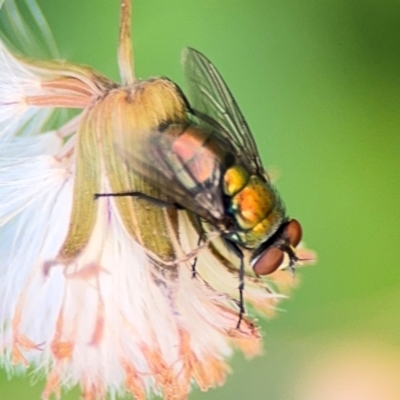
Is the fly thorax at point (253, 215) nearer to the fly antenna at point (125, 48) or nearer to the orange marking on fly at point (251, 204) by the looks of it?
the orange marking on fly at point (251, 204)

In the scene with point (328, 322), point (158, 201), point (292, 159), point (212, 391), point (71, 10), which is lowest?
point (212, 391)

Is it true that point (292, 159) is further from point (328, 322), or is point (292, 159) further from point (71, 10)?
point (71, 10)

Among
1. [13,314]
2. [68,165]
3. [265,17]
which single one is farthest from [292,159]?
[13,314]

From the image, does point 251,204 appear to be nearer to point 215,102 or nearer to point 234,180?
point 234,180

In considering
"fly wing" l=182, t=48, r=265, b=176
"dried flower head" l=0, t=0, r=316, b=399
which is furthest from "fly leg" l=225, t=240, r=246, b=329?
"fly wing" l=182, t=48, r=265, b=176

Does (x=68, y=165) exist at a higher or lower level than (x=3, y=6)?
lower

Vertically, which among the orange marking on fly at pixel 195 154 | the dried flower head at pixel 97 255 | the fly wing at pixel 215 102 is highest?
the fly wing at pixel 215 102

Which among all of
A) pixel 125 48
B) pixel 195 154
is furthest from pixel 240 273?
pixel 125 48

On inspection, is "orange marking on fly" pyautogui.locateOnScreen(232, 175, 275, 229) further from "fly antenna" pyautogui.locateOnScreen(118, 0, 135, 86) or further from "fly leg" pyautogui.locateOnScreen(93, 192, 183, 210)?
"fly antenna" pyautogui.locateOnScreen(118, 0, 135, 86)

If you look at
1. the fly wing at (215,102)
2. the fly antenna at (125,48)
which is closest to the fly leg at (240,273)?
the fly wing at (215,102)
